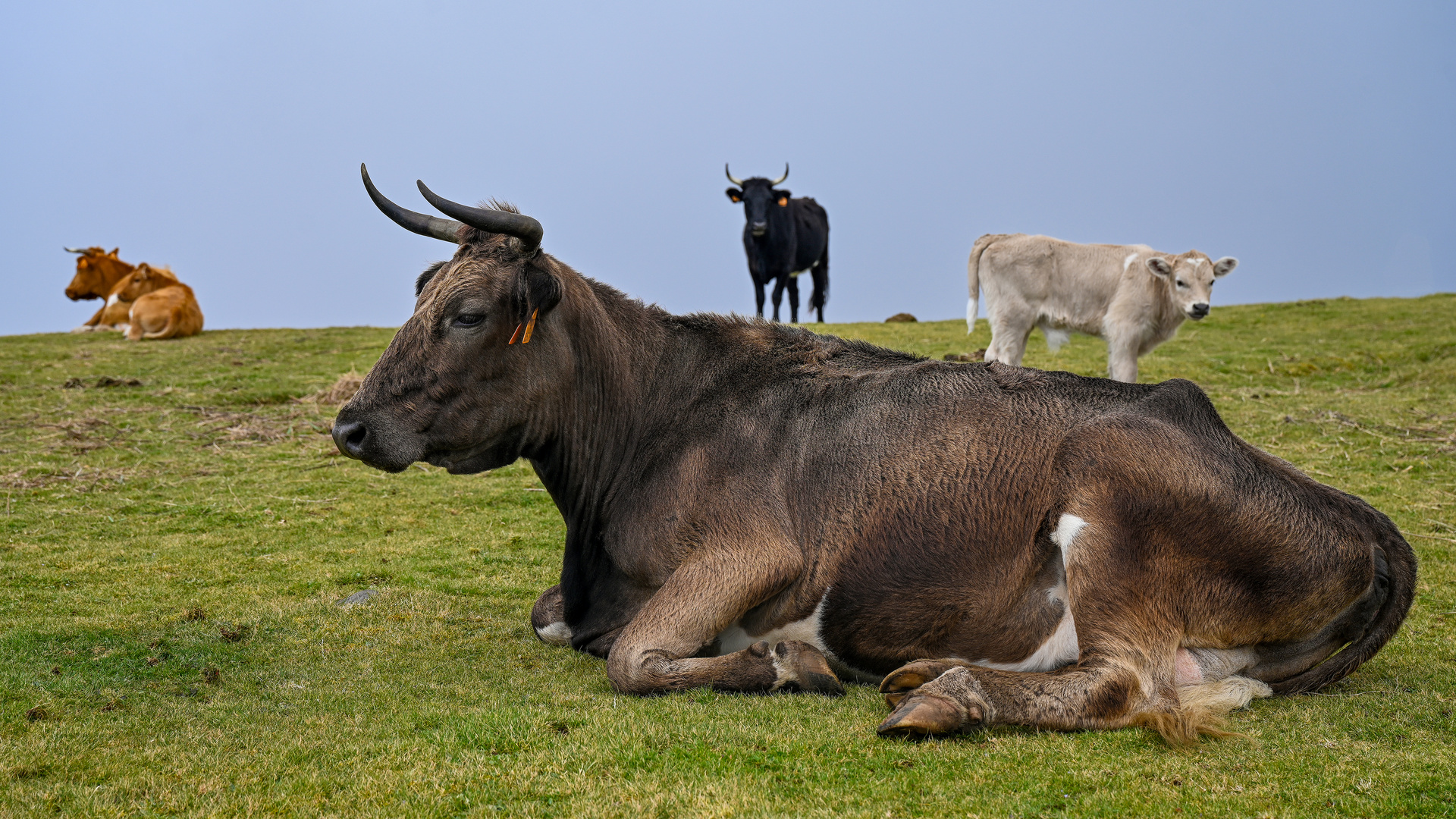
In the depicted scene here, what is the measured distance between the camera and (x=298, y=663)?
18.2 ft

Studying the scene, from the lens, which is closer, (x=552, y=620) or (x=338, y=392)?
(x=552, y=620)

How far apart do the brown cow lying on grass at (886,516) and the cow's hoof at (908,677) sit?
0.01m

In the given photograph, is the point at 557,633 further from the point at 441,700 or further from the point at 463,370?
the point at 463,370

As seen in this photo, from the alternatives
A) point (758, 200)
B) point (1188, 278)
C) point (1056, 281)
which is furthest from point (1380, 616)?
point (758, 200)

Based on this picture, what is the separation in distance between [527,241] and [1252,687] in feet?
12.8

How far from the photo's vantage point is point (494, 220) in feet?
17.8

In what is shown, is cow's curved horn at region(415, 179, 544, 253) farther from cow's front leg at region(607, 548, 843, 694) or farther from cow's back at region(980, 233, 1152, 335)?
cow's back at region(980, 233, 1152, 335)

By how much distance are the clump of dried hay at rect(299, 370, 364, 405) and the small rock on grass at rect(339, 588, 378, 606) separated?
1011cm

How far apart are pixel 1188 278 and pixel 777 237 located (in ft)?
42.2

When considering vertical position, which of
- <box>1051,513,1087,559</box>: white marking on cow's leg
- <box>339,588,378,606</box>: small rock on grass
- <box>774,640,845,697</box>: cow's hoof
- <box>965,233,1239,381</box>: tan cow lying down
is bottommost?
<box>339,588,378,606</box>: small rock on grass

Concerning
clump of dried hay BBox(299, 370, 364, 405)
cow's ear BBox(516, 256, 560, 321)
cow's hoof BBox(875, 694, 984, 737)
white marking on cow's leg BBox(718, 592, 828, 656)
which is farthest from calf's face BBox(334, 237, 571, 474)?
clump of dried hay BBox(299, 370, 364, 405)

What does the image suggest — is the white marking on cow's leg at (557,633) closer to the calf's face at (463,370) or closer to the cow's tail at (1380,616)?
the calf's face at (463,370)

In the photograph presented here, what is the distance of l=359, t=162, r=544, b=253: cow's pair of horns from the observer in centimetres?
530

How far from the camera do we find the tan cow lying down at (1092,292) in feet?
50.1
